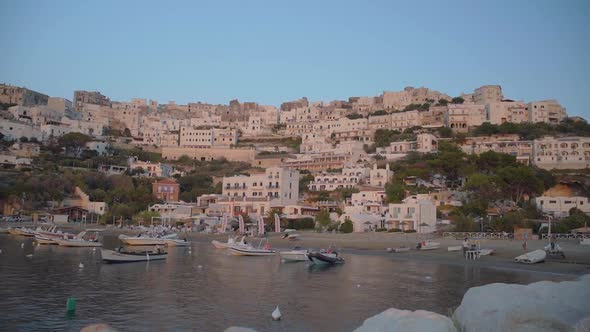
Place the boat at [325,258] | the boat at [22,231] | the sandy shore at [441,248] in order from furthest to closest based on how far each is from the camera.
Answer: the boat at [22,231] < the boat at [325,258] < the sandy shore at [441,248]

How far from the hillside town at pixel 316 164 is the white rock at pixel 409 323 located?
1821 inches

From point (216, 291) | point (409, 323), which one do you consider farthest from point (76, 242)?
point (409, 323)

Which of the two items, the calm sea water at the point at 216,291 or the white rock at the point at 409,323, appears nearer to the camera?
the white rock at the point at 409,323

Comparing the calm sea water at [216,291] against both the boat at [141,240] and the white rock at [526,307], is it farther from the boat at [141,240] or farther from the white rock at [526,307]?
the boat at [141,240]

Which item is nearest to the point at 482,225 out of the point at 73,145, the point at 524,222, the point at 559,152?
the point at 524,222

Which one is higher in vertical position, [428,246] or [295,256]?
[428,246]

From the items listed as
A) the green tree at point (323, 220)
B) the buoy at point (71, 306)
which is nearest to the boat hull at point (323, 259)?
the buoy at point (71, 306)

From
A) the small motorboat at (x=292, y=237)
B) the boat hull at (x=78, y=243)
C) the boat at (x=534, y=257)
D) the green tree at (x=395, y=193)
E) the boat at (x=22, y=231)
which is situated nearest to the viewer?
the boat at (x=534, y=257)

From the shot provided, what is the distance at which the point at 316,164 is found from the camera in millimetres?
100688

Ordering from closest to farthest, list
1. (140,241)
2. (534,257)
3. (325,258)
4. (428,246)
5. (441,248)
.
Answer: (534,257), (325,258), (428,246), (441,248), (140,241)

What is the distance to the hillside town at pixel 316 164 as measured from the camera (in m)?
60.7

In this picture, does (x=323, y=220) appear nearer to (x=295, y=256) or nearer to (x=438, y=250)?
(x=438, y=250)

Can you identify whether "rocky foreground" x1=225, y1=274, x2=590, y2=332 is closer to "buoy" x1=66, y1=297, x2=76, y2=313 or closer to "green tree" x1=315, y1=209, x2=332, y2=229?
"buoy" x1=66, y1=297, x2=76, y2=313

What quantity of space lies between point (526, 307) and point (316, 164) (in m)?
94.1
